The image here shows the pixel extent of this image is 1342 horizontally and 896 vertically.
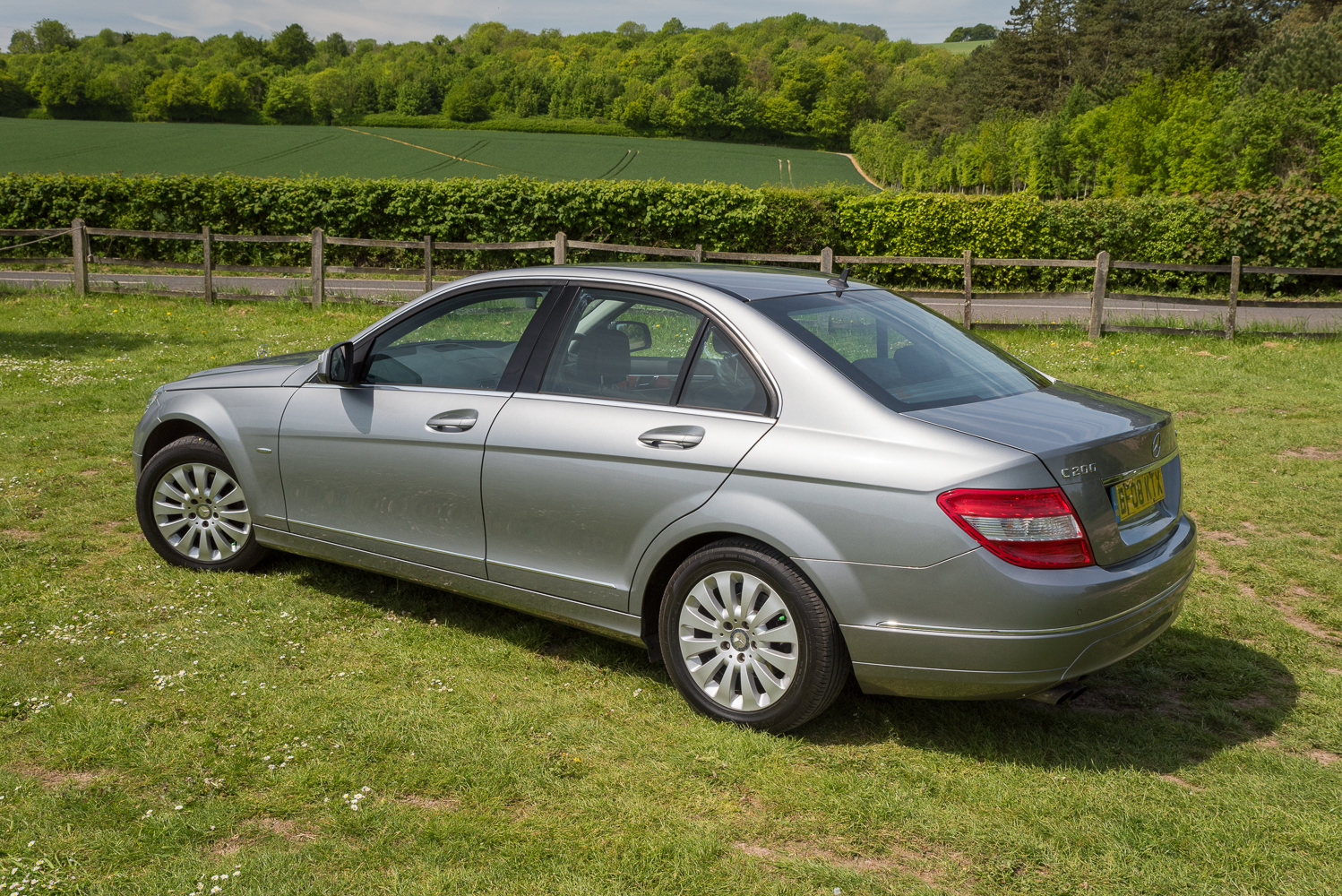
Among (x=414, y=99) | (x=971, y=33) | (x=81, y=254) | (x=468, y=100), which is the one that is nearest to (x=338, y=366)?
(x=81, y=254)

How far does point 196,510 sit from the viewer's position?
5258 millimetres

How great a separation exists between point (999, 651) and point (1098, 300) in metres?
13.0

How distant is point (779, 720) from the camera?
3.55m

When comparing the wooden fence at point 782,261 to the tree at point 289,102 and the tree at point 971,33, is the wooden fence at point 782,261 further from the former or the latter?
the tree at point 971,33

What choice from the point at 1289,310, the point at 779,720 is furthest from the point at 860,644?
the point at 1289,310

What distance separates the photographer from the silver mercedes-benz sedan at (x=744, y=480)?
3182 millimetres

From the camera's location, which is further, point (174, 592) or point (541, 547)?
point (174, 592)

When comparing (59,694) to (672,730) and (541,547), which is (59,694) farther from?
(672,730)

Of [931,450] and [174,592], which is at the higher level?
[931,450]

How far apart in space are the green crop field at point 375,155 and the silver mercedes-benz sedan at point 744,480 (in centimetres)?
5555

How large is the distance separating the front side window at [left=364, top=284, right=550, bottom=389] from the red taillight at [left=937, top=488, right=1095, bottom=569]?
2.00 metres

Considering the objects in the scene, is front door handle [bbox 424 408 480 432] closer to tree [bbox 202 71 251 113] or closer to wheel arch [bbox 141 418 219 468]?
wheel arch [bbox 141 418 219 468]

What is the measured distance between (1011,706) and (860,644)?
1002 millimetres

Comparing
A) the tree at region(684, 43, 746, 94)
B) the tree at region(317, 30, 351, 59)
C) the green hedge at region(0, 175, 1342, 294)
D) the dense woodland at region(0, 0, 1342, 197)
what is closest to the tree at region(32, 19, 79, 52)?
the dense woodland at region(0, 0, 1342, 197)
